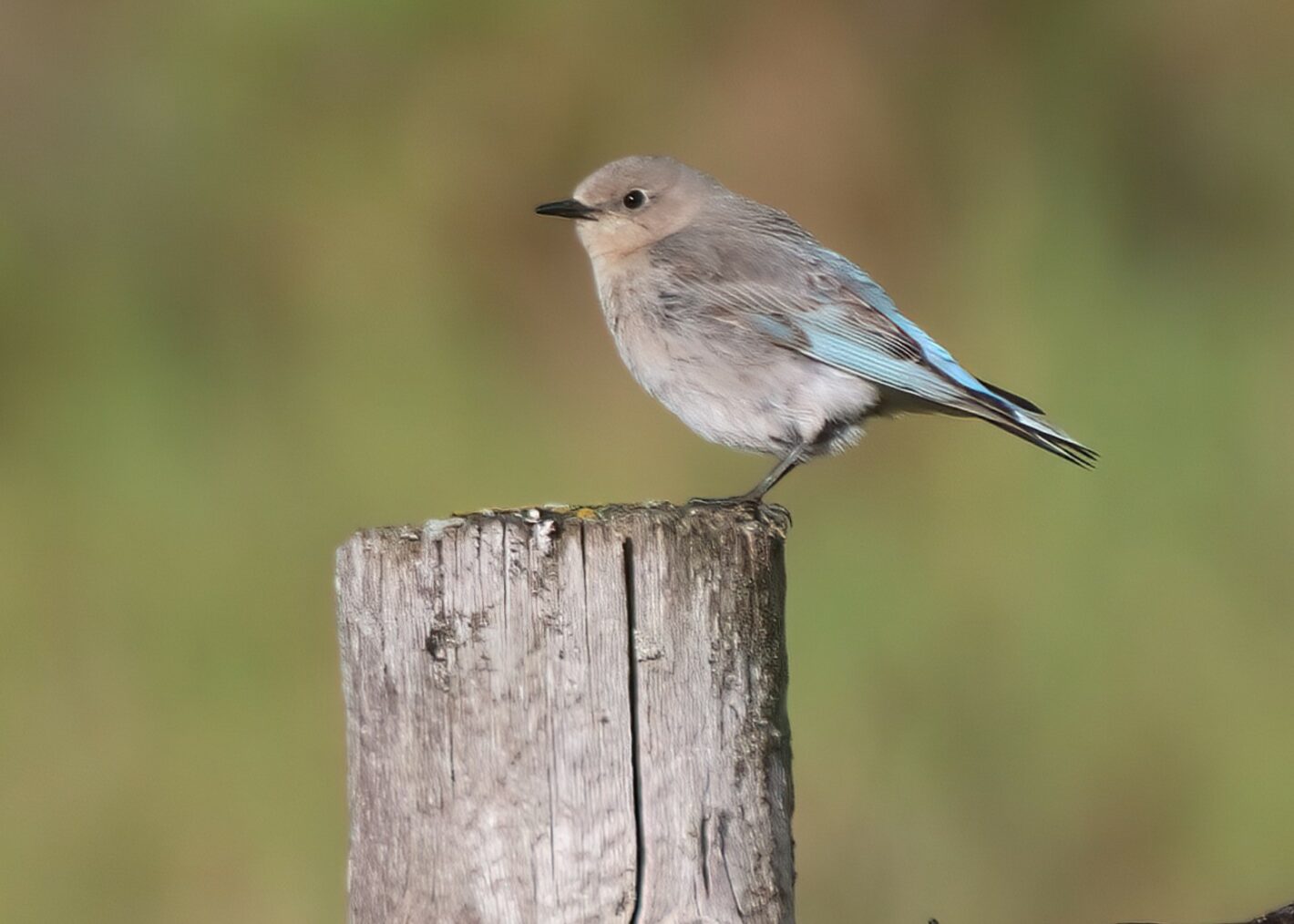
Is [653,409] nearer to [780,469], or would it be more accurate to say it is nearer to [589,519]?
[780,469]

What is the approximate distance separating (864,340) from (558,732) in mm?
2340

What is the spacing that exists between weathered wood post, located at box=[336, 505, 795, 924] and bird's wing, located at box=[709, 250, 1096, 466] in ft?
6.29

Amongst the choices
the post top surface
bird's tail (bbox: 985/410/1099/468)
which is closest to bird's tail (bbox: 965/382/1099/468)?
bird's tail (bbox: 985/410/1099/468)

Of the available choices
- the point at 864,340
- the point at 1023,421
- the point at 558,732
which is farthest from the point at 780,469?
the point at 558,732

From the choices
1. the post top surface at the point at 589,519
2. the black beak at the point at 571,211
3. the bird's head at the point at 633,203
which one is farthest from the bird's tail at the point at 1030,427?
the post top surface at the point at 589,519

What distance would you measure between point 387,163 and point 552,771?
17.4 ft

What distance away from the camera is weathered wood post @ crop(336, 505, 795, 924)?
2760 mm

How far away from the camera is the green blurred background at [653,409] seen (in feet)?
19.8

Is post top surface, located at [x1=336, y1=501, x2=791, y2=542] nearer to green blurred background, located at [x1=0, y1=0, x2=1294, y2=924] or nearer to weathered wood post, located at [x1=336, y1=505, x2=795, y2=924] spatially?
weathered wood post, located at [x1=336, y1=505, x2=795, y2=924]

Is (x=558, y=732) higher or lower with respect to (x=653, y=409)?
lower

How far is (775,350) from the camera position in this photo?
15.9 feet

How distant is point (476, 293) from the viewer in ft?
24.8

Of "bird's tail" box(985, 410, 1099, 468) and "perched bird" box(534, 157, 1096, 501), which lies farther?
"perched bird" box(534, 157, 1096, 501)

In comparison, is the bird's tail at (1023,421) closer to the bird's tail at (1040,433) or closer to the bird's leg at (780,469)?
the bird's tail at (1040,433)
